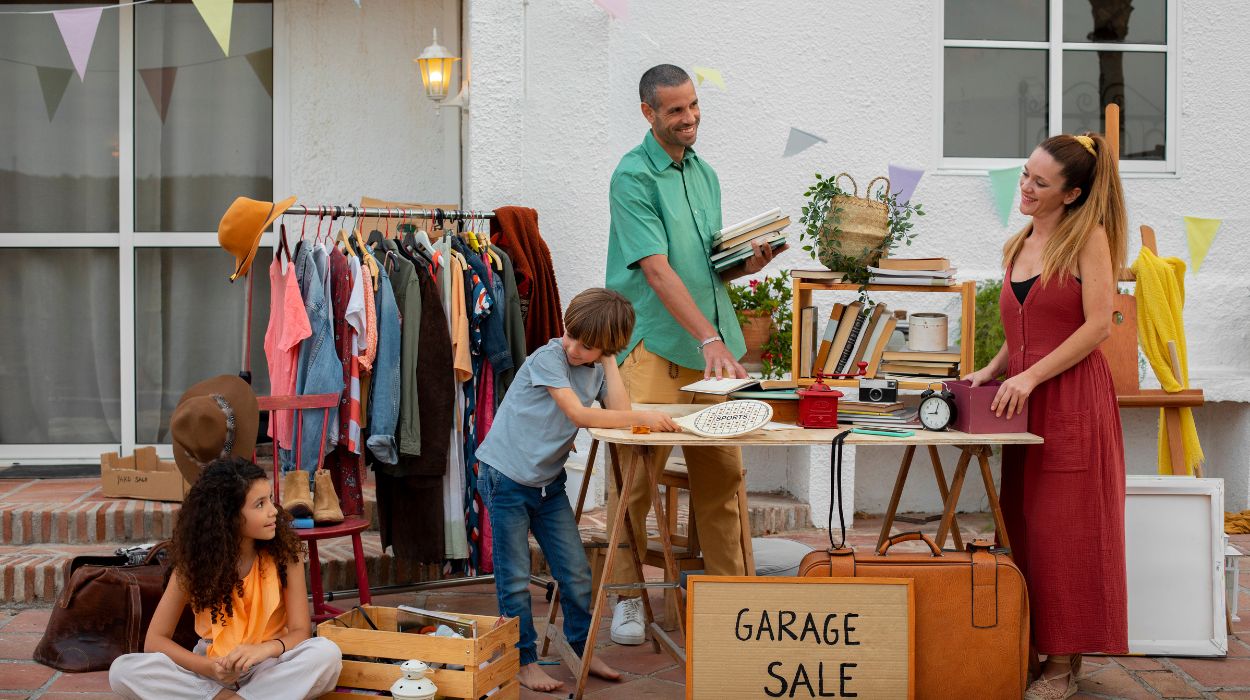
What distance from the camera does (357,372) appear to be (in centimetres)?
450

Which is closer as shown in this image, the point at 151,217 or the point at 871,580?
the point at 871,580

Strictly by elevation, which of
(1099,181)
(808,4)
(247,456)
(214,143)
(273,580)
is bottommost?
(273,580)

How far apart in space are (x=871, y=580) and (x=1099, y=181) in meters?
1.36

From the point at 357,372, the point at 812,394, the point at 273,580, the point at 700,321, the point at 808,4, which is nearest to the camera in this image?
the point at 273,580

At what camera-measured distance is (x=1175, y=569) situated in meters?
4.08

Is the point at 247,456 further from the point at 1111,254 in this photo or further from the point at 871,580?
the point at 1111,254

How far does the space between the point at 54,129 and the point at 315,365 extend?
9.30 feet

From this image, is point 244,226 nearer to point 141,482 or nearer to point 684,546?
point 141,482

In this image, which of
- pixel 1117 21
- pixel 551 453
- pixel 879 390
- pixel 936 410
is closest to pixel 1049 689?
pixel 936 410

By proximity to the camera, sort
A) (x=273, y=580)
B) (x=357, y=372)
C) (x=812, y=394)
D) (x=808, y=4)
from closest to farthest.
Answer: (x=273, y=580), (x=812, y=394), (x=357, y=372), (x=808, y=4)

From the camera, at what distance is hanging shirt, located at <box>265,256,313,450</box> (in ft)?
14.3

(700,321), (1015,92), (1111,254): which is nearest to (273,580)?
(700,321)

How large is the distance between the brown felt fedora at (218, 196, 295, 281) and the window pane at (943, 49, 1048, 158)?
11.8 feet

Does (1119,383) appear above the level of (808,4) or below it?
below
